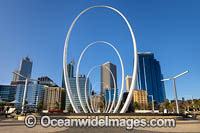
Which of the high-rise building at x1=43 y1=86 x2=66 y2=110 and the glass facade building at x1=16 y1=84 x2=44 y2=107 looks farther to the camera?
the glass facade building at x1=16 y1=84 x2=44 y2=107

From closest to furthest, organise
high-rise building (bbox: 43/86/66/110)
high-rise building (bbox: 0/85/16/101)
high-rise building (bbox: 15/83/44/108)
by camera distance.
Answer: high-rise building (bbox: 43/86/66/110)
high-rise building (bbox: 15/83/44/108)
high-rise building (bbox: 0/85/16/101)

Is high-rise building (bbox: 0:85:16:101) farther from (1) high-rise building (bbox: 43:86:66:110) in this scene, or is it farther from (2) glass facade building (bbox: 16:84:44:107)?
(1) high-rise building (bbox: 43:86:66:110)

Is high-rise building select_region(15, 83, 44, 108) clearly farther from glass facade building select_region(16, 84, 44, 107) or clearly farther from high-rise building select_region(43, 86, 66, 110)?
high-rise building select_region(43, 86, 66, 110)

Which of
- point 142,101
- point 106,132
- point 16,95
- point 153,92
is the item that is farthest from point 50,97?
point 153,92

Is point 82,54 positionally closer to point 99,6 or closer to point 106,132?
point 99,6

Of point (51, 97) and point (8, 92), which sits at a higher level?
point (8, 92)

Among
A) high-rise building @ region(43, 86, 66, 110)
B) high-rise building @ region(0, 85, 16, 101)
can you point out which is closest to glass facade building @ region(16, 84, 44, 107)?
high-rise building @ region(0, 85, 16, 101)

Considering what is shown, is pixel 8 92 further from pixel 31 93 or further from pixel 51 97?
pixel 51 97

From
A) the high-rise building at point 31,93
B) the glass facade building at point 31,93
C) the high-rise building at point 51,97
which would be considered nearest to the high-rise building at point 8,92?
the high-rise building at point 31,93

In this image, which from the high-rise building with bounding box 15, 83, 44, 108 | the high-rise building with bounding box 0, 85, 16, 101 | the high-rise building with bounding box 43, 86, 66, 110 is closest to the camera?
the high-rise building with bounding box 43, 86, 66, 110

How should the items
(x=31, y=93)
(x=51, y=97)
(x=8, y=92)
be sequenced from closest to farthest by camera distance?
(x=51, y=97)
(x=31, y=93)
(x=8, y=92)

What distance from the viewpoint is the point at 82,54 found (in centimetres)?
3394

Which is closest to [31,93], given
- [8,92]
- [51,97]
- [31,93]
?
[31,93]

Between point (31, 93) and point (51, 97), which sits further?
point (31, 93)
